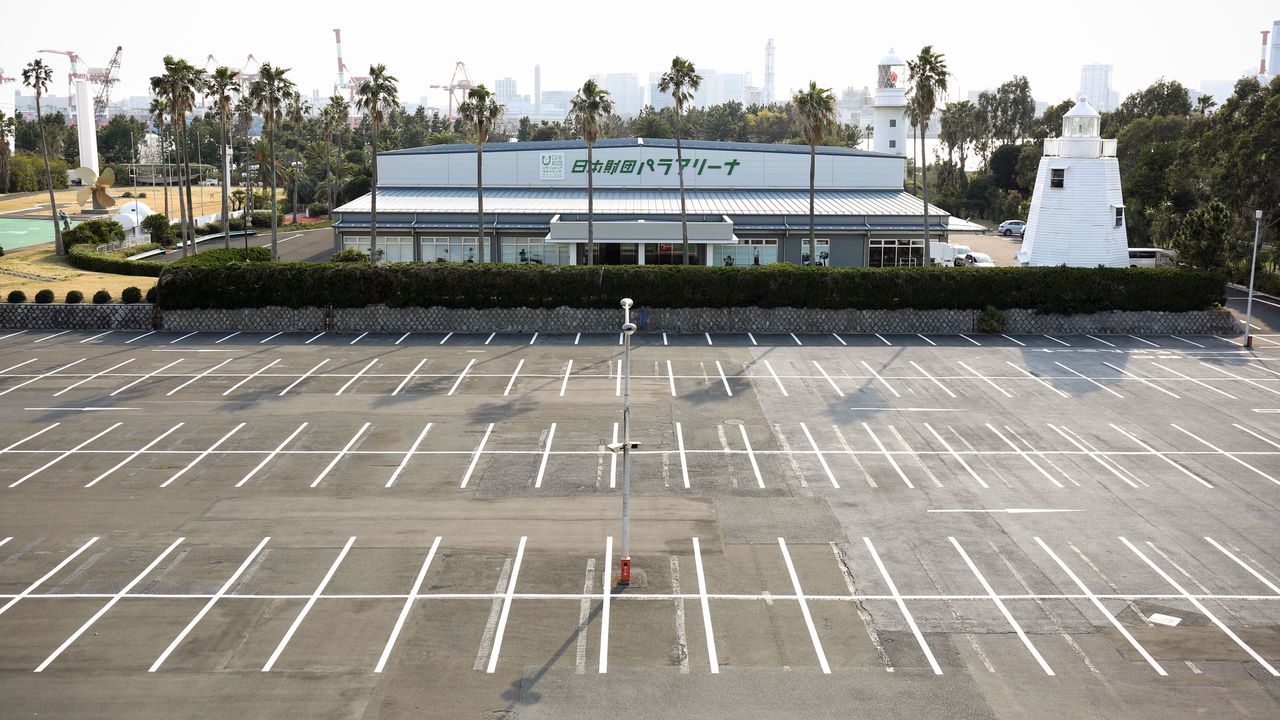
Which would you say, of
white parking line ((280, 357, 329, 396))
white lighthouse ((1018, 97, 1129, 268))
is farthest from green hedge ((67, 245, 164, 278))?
white lighthouse ((1018, 97, 1129, 268))

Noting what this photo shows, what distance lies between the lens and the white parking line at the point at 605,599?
19.9 metres

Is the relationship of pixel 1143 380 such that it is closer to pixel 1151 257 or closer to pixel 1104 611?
pixel 1104 611

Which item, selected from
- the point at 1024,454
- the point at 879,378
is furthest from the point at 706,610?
the point at 879,378

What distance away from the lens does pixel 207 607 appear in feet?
71.8

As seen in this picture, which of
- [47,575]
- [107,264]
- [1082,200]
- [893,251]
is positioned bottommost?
[47,575]

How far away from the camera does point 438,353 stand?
157ft

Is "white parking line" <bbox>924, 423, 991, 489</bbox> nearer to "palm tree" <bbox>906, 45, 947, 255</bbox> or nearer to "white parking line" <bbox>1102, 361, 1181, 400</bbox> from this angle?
"white parking line" <bbox>1102, 361, 1181, 400</bbox>

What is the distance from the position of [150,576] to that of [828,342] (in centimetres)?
3492

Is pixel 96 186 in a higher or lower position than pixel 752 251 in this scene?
higher

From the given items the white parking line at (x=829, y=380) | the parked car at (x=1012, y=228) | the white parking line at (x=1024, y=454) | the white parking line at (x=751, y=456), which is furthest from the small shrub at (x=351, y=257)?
the parked car at (x=1012, y=228)

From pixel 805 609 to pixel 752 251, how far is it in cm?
5165

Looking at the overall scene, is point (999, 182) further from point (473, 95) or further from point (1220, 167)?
point (473, 95)

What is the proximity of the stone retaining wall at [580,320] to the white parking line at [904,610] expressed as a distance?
28.8 metres

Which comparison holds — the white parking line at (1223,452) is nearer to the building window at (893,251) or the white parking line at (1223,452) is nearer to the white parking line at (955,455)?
the white parking line at (955,455)
